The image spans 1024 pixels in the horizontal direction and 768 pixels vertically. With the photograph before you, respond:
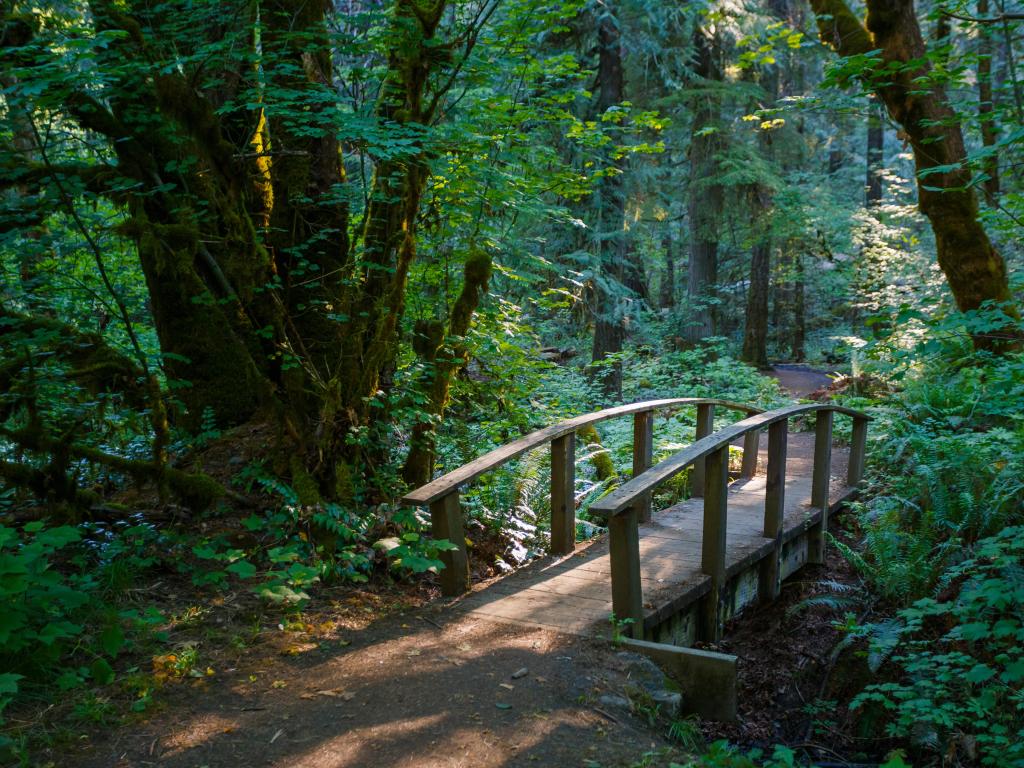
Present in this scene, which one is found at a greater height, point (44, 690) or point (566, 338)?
point (44, 690)

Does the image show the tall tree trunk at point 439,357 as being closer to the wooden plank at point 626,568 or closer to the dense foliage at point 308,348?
the dense foliage at point 308,348

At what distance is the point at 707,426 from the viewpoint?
26.2 feet

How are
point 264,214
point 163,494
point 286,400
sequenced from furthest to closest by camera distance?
point 264,214 < point 286,400 < point 163,494

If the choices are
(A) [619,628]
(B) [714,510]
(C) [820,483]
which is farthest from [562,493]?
(C) [820,483]

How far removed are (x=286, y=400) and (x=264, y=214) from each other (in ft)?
5.32

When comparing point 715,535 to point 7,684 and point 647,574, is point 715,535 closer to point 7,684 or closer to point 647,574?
point 647,574

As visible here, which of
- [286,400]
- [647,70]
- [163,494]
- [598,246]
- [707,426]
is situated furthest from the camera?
[647,70]

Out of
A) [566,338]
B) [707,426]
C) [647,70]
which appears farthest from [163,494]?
[647,70]

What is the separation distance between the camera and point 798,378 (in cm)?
1920

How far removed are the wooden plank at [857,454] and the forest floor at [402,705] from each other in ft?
13.4

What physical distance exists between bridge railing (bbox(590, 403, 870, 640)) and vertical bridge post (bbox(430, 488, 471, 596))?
1.02m

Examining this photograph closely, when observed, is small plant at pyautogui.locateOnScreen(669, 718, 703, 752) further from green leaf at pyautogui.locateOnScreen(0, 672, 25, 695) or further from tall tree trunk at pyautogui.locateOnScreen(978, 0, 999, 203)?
tall tree trunk at pyautogui.locateOnScreen(978, 0, 999, 203)

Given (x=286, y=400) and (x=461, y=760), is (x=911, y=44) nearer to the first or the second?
(x=286, y=400)

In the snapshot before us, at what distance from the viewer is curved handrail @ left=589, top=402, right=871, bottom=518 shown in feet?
14.4
